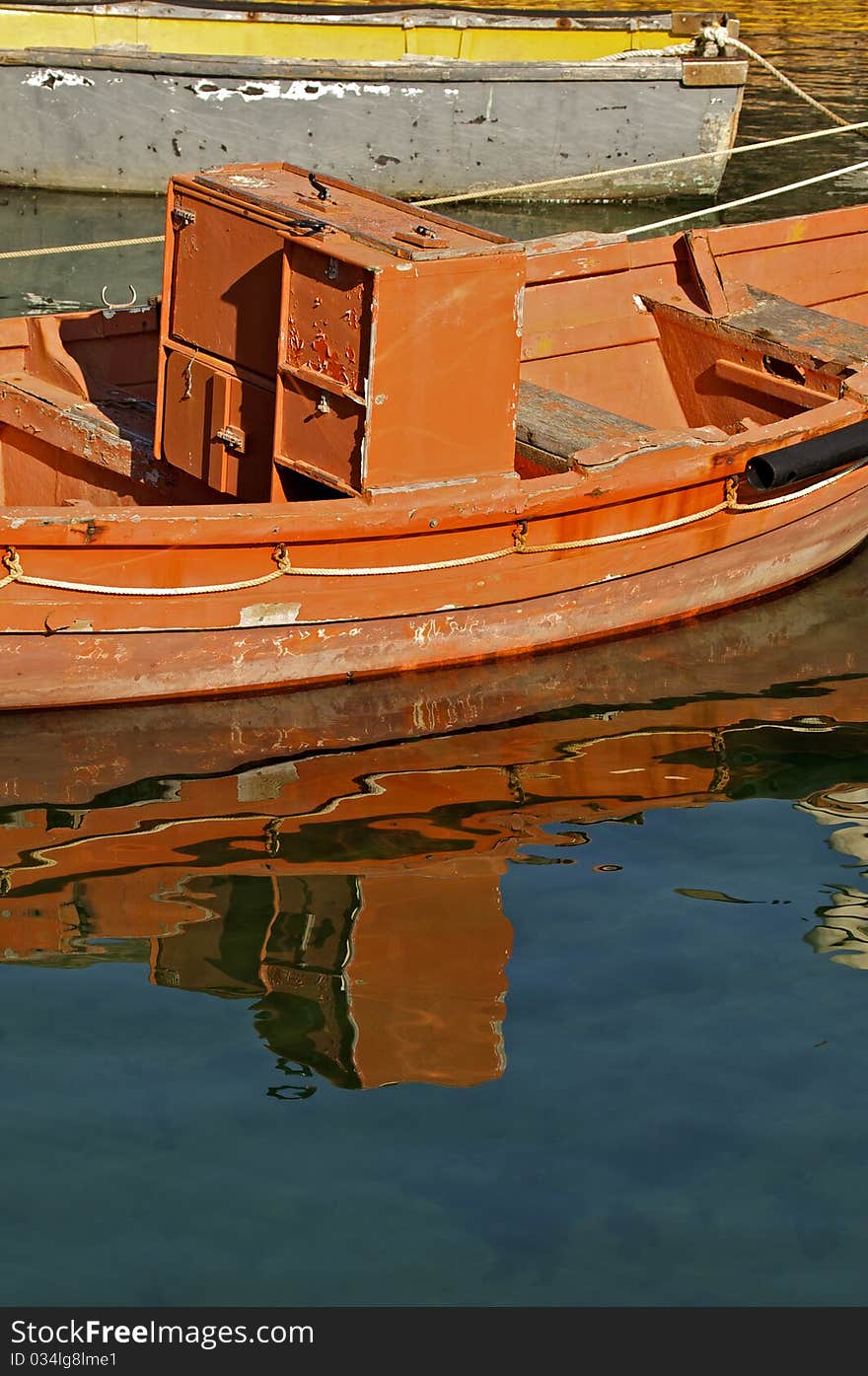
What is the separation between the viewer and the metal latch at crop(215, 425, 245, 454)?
7.27m

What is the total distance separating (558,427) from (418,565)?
1423mm

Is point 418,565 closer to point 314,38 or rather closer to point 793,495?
point 793,495

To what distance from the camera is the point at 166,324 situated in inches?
291

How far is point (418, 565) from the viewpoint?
7.29 meters

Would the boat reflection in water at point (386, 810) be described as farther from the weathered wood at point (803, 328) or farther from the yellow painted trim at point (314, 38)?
the yellow painted trim at point (314, 38)

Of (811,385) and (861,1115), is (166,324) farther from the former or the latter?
(861,1115)

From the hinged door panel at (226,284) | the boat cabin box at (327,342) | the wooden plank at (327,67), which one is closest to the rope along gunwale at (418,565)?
the boat cabin box at (327,342)

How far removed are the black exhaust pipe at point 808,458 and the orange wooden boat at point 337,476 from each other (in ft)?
0.05

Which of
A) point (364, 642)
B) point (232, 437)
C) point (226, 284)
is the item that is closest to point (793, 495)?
point (364, 642)

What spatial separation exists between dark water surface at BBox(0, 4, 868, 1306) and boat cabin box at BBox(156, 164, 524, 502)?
1.12m

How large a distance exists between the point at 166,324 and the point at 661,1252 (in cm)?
478

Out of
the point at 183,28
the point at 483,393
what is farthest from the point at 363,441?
the point at 183,28

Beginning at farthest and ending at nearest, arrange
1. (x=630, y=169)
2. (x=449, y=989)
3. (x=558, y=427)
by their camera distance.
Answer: (x=630, y=169), (x=558, y=427), (x=449, y=989)

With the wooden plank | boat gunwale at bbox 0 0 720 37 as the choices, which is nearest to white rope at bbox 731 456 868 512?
the wooden plank
